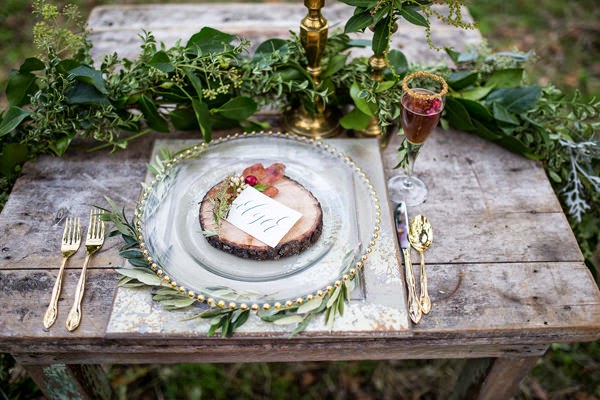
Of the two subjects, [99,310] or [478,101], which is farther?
[478,101]

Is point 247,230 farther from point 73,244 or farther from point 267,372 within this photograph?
point 267,372

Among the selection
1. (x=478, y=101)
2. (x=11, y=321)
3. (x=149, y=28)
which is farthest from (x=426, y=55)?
(x=11, y=321)

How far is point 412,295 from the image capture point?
0.94m

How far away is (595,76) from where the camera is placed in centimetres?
257

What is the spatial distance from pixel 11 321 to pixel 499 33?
2.80m

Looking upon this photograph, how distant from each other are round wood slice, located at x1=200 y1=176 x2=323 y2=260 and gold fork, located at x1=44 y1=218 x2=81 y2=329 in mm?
280

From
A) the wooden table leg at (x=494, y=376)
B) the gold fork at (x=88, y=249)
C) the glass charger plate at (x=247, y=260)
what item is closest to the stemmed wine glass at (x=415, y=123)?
the glass charger plate at (x=247, y=260)

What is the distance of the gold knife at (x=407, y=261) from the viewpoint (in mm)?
922

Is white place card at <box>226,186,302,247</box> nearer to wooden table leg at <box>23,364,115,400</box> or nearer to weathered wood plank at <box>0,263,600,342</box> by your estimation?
weathered wood plank at <box>0,263,600,342</box>

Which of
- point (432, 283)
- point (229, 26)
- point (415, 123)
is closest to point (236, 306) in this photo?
point (432, 283)

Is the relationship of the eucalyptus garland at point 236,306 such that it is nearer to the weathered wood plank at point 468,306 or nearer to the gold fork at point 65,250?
the weathered wood plank at point 468,306

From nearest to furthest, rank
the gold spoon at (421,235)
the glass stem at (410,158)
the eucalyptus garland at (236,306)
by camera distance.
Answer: the eucalyptus garland at (236,306)
the gold spoon at (421,235)
the glass stem at (410,158)

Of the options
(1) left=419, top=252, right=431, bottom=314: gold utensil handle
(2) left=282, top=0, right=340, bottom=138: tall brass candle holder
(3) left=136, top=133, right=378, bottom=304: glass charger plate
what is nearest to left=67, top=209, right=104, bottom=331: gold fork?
(3) left=136, top=133, right=378, bottom=304: glass charger plate

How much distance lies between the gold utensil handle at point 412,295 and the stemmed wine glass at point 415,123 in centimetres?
19
